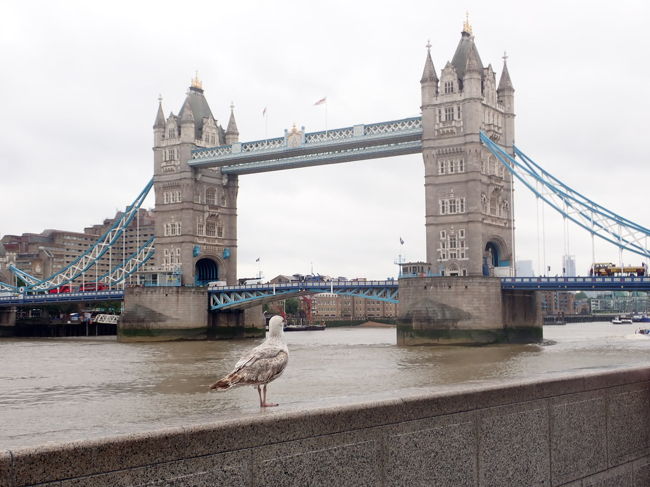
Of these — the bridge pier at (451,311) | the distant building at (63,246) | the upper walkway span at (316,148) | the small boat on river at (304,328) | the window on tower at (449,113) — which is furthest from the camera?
the distant building at (63,246)

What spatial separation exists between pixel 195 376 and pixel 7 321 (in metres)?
55.5

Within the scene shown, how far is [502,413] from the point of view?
503cm

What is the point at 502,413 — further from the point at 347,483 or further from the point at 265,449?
the point at 265,449

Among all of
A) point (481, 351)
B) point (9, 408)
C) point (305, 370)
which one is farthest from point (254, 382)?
point (481, 351)

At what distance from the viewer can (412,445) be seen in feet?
14.6

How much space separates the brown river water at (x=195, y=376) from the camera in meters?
18.6

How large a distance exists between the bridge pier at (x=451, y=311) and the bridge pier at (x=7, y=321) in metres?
46.7

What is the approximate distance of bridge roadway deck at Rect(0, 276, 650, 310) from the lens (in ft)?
142

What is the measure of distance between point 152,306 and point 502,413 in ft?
171

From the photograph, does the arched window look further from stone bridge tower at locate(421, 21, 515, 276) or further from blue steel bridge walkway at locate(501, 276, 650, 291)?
blue steel bridge walkway at locate(501, 276, 650, 291)

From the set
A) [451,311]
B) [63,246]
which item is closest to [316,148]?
[451,311]

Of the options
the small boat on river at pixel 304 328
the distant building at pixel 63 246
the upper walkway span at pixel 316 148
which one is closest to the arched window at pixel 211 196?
the upper walkway span at pixel 316 148

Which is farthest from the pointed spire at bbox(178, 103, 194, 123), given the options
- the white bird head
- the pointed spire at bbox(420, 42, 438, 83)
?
the white bird head

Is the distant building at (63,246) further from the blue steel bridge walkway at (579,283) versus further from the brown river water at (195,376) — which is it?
the blue steel bridge walkway at (579,283)
